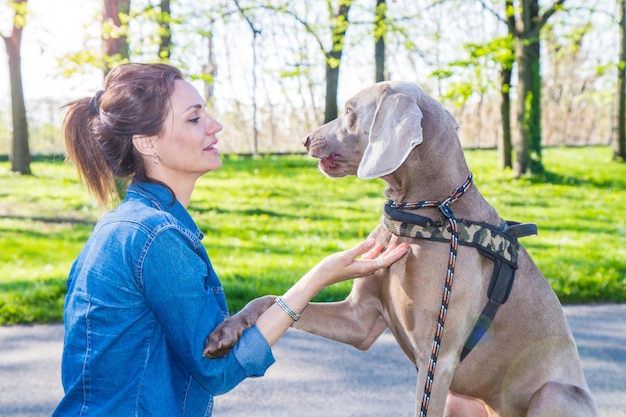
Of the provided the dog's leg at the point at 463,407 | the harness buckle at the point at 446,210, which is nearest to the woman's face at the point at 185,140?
the harness buckle at the point at 446,210

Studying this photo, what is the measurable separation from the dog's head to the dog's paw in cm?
65

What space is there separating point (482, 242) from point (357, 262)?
504mm

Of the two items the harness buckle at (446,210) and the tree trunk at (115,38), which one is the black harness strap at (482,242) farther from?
the tree trunk at (115,38)

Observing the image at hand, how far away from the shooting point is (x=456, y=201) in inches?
108

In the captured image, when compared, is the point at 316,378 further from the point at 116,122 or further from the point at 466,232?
the point at 116,122

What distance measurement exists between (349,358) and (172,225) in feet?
9.25

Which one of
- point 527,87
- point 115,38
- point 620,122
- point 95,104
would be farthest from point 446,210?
point 620,122

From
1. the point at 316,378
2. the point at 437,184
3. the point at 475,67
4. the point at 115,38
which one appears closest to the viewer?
the point at 437,184

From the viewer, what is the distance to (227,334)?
2336mm

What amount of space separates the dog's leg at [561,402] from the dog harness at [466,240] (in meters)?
0.31

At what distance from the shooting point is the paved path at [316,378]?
4.10m

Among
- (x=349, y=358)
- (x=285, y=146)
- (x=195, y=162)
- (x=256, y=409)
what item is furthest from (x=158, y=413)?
(x=285, y=146)

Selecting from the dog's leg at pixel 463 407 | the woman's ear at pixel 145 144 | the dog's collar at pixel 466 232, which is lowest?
the dog's leg at pixel 463 407

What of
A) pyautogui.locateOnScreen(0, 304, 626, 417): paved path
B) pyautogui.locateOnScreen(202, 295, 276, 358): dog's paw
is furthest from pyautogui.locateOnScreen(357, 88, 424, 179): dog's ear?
pyautogui.locateOnScreen(0, 304, 626, 417): paved path
